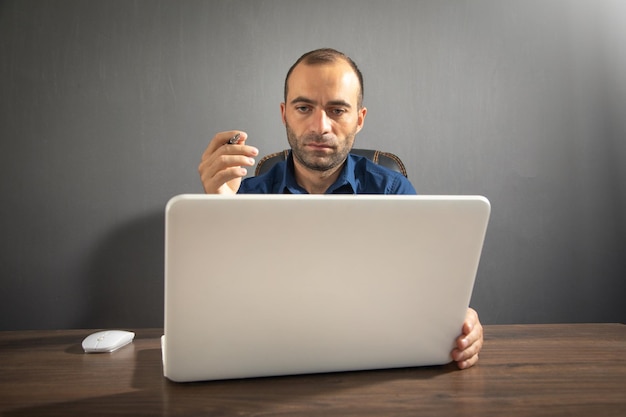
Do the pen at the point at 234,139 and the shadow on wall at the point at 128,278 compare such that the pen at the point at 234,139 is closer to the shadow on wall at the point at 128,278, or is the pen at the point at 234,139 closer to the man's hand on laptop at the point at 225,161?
the man's hand on laptop at the point at 225,161

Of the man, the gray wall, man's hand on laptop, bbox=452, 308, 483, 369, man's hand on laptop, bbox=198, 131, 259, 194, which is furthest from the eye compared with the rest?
man's hand on laptop, bbox=452, 308, 483, 369

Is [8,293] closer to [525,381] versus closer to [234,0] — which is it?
[234,0]

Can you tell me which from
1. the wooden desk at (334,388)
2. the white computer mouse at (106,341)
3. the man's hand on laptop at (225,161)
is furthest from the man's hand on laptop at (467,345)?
the white computer mouse at (106,341)

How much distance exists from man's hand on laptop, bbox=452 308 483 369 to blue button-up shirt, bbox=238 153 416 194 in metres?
0.82

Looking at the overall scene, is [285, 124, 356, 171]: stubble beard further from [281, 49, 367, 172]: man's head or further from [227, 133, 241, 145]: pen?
[227, 133, 241, 145]: pen

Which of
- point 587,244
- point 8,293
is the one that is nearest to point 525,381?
point 587,244

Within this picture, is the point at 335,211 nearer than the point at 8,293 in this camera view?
Yes

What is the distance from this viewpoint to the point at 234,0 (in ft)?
7.56

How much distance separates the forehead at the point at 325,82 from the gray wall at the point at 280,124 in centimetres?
80

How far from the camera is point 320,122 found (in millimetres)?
1532

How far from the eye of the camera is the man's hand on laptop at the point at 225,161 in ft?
3.37

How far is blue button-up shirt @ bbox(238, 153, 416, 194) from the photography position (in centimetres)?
162

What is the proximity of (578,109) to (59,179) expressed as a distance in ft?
7.79

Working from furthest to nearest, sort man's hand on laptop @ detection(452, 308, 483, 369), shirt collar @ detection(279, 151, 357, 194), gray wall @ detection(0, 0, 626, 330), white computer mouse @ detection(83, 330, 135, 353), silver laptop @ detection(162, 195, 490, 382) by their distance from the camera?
gray wall @ detection(0, 0, 626, 330), shirt collar @ detection(279, 151, 357, 194), white computer mouse @ detection(83, 330, 135, 353), man's hand on laptop @ detection(452, 308, 483, 369), silver laptop @ detection(162, 195, 490, 382)
